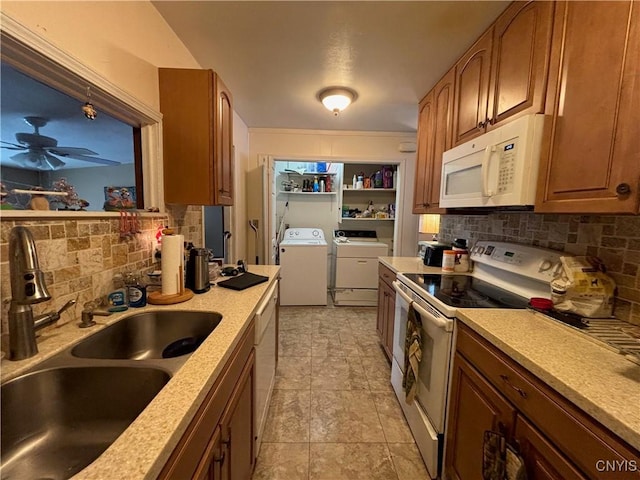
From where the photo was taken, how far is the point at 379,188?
13.2ft

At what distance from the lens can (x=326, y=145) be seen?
347 cm

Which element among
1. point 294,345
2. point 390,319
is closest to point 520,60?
point 390,319

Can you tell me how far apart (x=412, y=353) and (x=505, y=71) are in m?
1.56

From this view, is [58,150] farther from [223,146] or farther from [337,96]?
[337,96]

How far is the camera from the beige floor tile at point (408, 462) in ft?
4.55

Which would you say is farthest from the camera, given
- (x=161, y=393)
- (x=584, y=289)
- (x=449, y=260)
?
(x=449, y=260)

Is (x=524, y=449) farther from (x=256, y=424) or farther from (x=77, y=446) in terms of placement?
(x=77, y=446)

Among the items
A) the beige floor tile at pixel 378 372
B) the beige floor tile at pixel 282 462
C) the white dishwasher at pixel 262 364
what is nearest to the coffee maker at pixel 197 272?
the white dishwasher at pixel 262 364

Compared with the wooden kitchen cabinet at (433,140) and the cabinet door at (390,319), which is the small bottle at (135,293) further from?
the wooden kitchen cabinet at (433,140)

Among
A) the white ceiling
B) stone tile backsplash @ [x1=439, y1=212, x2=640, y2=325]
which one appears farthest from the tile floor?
the white ceiling

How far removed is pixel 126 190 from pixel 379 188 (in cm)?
326

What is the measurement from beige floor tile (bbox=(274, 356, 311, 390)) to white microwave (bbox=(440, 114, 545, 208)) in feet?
5.53

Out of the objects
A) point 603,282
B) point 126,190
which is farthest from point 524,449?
point 126,190

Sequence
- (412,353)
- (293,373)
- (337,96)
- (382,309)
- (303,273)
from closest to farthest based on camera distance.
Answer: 1. (412,353)
2. (293,373)
3. (337,96)
4. (382,309)
5. (303,273)
